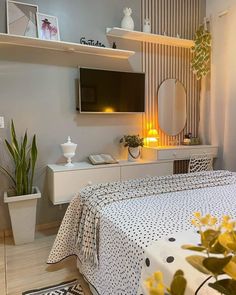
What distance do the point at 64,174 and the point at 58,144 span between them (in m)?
0.48

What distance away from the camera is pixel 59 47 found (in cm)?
279

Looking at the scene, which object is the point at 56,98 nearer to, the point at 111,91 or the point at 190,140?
the point at 111,91

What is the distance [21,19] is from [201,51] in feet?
7.36

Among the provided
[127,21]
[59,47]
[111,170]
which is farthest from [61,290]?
[127,21]

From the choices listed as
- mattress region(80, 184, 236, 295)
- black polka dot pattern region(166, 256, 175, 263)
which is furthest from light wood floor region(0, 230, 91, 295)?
black polka dot pattern region(166, 256, 175, 263)

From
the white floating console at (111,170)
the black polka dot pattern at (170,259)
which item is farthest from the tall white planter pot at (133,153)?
the black polka dot pattern at (170,259)

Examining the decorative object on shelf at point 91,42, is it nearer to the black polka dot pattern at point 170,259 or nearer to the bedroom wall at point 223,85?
the bedroom wall at point 223,85

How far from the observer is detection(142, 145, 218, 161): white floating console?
3119 millimetres

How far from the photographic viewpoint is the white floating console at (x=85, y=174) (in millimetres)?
2604

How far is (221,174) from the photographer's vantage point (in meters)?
2.24

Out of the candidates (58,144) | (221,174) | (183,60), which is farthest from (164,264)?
(183,60)

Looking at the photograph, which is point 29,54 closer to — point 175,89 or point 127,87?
point 127,87

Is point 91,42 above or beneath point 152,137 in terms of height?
above

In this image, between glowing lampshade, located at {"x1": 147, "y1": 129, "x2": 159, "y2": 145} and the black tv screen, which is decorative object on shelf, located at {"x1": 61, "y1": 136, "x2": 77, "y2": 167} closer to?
the black tv screen
